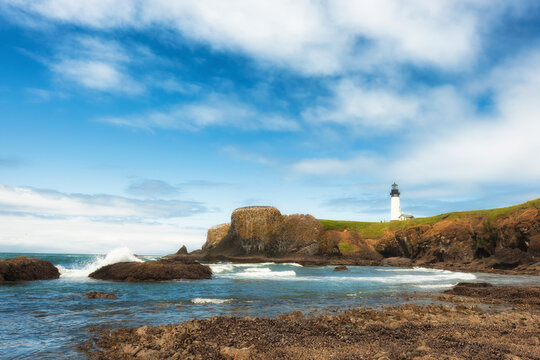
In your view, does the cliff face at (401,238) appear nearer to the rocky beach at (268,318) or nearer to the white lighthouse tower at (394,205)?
the rocky beach at (268,318)

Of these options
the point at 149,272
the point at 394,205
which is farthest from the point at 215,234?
the point at 394,205

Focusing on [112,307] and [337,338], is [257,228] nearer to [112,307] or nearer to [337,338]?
[112,307]

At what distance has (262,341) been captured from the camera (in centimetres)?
776

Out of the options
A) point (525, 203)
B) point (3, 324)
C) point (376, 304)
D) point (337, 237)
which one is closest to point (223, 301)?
point (376, 304)

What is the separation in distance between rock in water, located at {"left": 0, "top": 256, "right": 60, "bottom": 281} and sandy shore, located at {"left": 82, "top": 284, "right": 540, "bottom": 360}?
17139 millimetres

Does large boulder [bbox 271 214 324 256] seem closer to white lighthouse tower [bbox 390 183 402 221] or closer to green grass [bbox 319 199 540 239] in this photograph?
green grass [bbox 319 199 540 239]

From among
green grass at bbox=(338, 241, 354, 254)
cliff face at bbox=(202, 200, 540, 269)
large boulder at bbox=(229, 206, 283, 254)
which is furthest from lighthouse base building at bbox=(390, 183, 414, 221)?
large boulder at bbox=(229, 206, 283, 254)

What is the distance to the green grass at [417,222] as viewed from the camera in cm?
5144

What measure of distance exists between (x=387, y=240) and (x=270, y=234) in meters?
26.1

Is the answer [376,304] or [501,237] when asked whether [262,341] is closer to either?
[376,304]

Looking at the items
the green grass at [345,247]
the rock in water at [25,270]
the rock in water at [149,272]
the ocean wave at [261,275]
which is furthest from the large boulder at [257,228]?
the rock in water at [25,270]

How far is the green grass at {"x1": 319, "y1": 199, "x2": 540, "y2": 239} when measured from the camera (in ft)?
169

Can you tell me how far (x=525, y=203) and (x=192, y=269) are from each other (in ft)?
170

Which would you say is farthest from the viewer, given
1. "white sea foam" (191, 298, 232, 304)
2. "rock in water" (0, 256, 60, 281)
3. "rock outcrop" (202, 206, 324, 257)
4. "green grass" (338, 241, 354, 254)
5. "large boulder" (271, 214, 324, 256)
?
"green grass" (338, 241, 354, 254)
